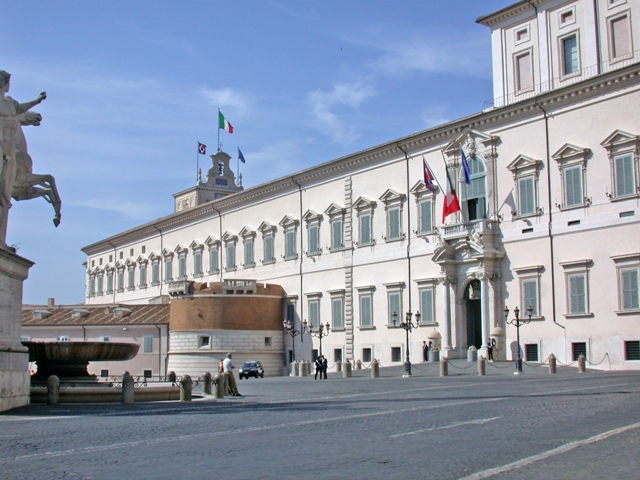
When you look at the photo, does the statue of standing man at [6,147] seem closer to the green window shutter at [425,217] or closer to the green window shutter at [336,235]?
the green window shutter at [425,217]

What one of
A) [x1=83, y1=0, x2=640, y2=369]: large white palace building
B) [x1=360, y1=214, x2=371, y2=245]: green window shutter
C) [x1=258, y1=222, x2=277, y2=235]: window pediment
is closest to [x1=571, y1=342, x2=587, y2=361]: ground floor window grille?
[x1=83, y1=0, x2=640, y2=369]: large white palace building

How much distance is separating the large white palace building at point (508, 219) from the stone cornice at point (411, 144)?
86 millimetres

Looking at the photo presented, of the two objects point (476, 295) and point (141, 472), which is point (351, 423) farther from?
point (476, 295)

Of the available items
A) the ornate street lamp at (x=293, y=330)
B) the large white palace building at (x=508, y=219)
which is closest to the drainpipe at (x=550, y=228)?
the large white palace building at (x=508, y=219)

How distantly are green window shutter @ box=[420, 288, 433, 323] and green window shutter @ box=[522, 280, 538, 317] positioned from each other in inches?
242

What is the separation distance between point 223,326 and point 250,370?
564cm

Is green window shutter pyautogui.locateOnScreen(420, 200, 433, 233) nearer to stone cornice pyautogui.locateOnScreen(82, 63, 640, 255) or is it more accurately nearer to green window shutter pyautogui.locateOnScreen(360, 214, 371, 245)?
stone cornice pyautogui.locateOnScreen(82, 63, 640, 255)

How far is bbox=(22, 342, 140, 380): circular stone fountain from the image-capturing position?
20.7 meters

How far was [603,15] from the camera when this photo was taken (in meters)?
37.8

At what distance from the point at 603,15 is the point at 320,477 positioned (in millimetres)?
34724

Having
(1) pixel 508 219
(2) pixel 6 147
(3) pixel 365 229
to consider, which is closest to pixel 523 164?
(1) pixel 508 219

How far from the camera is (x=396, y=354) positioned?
4628 centimetres

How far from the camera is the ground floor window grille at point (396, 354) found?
45944 millimetres

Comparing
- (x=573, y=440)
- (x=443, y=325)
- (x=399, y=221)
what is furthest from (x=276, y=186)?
Result: (x=573, y=440)
